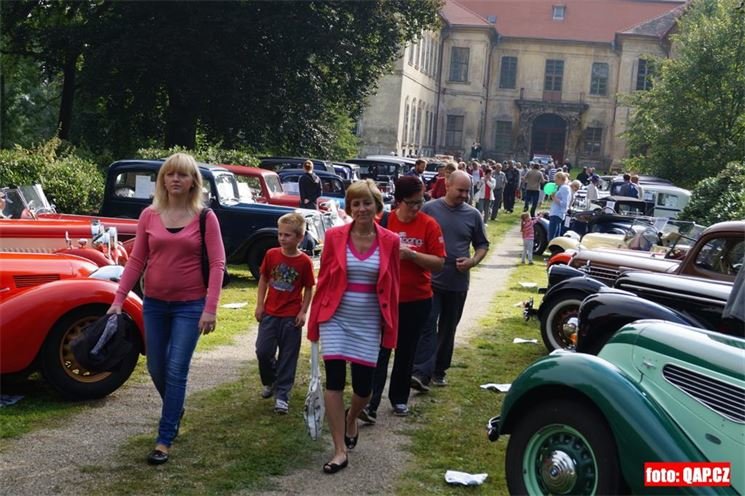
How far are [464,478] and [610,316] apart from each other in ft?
7.42

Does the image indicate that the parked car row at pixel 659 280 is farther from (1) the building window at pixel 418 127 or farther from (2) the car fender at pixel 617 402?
(1) the building window at pixel 418 127

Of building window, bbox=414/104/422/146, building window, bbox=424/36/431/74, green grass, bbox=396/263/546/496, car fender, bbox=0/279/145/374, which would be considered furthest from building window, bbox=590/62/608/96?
car fender, bbox=0/279/145/374

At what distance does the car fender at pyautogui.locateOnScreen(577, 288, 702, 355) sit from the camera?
7.53 m

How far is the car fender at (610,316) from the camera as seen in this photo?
24.7ft

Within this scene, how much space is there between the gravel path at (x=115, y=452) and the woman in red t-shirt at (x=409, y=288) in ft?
0.79

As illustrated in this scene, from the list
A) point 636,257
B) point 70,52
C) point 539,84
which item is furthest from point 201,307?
point 539,84

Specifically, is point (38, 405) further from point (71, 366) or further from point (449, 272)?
point (449, 272)

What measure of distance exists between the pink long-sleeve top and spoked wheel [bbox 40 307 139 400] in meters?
1.49

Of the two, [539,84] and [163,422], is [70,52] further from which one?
[539,84]

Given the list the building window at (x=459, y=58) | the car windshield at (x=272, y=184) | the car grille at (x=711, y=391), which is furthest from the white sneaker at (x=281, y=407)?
the building window at (x=459, y=58)

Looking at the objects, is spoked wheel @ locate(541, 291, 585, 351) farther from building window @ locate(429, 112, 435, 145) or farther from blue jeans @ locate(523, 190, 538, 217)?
building window @ locate(429, 112, 435, 145)

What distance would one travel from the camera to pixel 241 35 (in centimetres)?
3091

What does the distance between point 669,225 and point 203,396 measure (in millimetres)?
9642

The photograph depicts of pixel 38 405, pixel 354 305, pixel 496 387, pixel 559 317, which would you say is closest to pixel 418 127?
pixel 559 317
